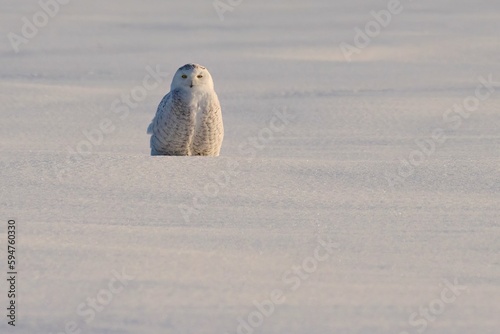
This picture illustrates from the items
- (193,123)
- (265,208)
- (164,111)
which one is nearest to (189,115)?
(193,123)


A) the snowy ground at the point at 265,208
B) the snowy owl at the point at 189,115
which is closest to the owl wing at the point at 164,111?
the snowy owl at the point at 189,115

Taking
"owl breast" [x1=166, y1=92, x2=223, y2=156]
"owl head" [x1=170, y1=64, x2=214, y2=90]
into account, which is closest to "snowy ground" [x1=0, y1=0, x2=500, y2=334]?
"owl breast" [x1=166, y1=92, x2=223, y2=156]

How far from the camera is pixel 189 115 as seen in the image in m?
5.30

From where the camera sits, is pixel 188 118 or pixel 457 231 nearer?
pixel 457 231

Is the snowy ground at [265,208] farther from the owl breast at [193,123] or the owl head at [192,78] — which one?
the owl head at [192,78]

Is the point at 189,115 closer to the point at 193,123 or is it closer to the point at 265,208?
the point at 193,123

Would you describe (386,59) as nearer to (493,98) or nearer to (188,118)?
(493,98)

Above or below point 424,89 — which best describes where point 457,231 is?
below

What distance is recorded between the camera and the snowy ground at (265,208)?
294 centimetres

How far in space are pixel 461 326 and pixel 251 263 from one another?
765 millimetres

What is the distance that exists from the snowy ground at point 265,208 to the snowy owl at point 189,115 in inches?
19.8

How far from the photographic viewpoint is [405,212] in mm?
3977

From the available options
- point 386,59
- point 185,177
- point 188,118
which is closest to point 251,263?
point 185,177

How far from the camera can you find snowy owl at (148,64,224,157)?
17.4 ft
